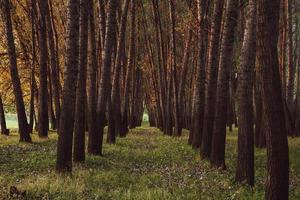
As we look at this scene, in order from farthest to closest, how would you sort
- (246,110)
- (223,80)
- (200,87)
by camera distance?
1. (200,87)
2. (223,80)
3. (246,110)

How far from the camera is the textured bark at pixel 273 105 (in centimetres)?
720

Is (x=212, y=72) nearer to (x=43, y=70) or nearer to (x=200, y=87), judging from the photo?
(x=200, y=87)

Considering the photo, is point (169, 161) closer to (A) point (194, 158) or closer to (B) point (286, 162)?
Result: (A) point (194, 158)

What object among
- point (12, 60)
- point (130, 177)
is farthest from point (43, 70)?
point (130, 177)

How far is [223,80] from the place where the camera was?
12.9 meters

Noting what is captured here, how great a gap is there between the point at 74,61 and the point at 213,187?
15.4 ft

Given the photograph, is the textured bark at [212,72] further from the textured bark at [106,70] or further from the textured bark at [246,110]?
the textured bark at [246,110]

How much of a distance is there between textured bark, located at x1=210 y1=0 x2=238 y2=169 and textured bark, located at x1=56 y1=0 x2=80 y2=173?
4.20 meters

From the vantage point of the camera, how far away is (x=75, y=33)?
11.5 metres

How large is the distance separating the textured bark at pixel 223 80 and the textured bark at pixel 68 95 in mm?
4196

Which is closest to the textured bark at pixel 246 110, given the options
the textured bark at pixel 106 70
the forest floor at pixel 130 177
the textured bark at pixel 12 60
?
the forest floor at pixel 130 177

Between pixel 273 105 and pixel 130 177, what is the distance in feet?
17.2

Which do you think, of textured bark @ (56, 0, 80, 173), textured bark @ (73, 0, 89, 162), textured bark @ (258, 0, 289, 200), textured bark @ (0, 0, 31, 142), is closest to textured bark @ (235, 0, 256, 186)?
textured bark @ (258, 0, 289, 200)

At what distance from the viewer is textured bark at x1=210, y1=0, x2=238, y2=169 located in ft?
41.4
